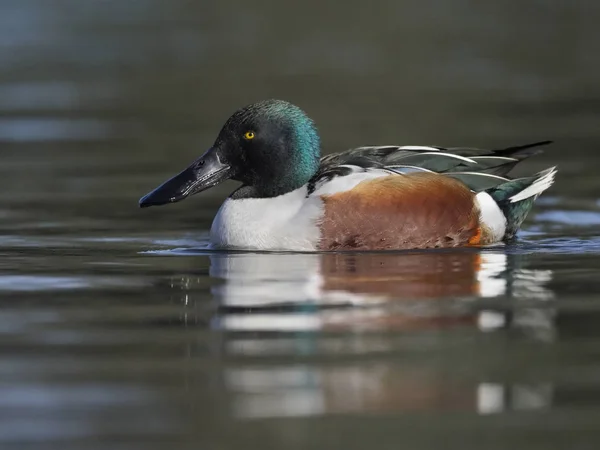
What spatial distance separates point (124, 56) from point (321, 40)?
2.71 m

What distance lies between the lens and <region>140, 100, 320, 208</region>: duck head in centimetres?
873

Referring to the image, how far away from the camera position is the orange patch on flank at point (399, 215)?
8.30 metres

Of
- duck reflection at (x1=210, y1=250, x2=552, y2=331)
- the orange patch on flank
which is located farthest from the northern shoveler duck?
duck reflection at (x1=210, y1=250, x2=552, y2=331)

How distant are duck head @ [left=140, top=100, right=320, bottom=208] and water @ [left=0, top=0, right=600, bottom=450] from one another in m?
0.58

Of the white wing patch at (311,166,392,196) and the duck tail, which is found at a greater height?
the white wing patch at (311,166,392,196)

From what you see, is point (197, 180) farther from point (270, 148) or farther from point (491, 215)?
point (491, 215)

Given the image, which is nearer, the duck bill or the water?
the water

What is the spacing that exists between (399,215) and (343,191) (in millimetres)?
354

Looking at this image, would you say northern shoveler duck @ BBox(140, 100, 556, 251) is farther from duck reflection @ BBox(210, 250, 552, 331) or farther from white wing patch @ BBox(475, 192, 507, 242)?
duck reflection @ BBox(210, 250, 552, 331)

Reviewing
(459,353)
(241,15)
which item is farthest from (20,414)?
(241,15)

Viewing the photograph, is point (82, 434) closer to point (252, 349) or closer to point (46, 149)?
point (252, 349)

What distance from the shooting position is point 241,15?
20875 mm

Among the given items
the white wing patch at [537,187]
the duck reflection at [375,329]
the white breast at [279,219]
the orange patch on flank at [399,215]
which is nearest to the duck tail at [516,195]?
the white wing patch at [537,187]

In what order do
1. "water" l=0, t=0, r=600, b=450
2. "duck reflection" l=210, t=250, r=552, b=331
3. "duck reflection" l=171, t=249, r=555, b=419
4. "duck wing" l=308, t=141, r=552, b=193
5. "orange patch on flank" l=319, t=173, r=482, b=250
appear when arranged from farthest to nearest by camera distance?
"duck wing" l=308, t=141, r=552, b=193, "orange patch on flank" l=319, t=173, r=482, b=250, "duck reflection" l=210, t=250, r=552, b=331, "duck reflection" l=171, t=249, r=555, b=419, "water" l=0, t=0, r=600, b=450
